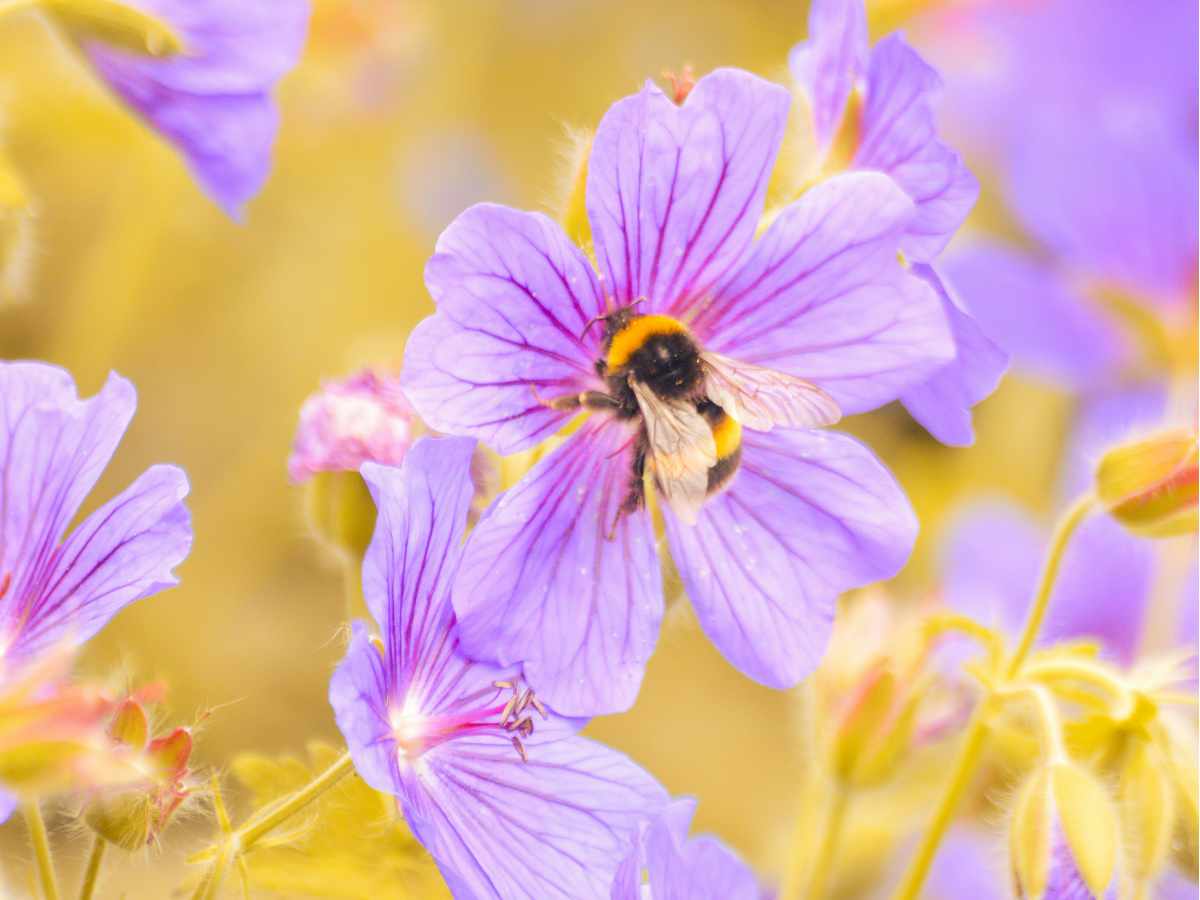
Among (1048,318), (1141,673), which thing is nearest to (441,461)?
(1141,673)

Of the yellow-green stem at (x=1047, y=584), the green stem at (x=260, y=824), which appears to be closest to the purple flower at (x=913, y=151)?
the yellow-green stem at (x=1047, y=584)

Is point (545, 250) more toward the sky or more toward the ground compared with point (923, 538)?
more toward the ground

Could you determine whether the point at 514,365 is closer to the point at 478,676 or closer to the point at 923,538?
the point at 478,676

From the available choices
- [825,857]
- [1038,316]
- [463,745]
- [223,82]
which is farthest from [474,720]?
[1038,316]

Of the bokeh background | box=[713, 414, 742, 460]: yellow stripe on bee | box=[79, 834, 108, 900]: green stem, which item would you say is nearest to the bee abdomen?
box=[713, 414, 742, 460]: yellow stripe on bee

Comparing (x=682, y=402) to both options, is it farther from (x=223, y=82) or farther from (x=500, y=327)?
(x=223, y=82)

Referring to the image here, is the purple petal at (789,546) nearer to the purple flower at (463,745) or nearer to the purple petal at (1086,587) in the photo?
the purple flower at (463,745)

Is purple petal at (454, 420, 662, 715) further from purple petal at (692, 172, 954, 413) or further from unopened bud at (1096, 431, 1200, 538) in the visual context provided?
unopened bud at (1096, 431, 1200, 538)
